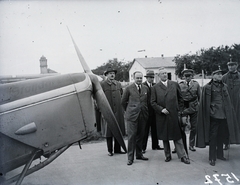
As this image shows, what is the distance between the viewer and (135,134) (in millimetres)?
4391

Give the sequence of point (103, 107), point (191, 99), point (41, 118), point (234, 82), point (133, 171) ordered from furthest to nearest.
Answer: point (191, 99) < point (234, 82) < point (133, 171) < point (103, 107) < point (41, 118)

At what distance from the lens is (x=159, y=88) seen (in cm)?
450

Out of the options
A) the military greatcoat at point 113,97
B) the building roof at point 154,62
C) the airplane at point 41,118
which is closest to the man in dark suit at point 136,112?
the military greatcoat at point 113,97

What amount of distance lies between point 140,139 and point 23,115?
2.55m

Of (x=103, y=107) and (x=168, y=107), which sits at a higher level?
(x=103, y=107)

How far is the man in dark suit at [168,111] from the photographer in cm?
433

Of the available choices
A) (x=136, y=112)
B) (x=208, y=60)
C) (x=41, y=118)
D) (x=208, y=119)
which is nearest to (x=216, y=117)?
(x=208, y=119)

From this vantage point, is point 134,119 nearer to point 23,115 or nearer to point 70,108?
point 70,108

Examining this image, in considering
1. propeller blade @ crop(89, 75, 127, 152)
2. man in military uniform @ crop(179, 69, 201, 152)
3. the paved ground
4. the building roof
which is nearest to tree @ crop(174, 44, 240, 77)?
the building roof

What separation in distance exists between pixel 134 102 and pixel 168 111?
0.65 m

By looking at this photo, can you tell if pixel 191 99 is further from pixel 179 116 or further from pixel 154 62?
pixel 154 62

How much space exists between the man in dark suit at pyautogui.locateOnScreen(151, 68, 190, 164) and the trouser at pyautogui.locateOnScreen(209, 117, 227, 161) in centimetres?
47

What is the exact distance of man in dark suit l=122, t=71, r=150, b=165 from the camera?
4.39 meters

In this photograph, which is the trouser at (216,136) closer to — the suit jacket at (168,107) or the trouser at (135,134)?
the suit jacket at (168,107)
